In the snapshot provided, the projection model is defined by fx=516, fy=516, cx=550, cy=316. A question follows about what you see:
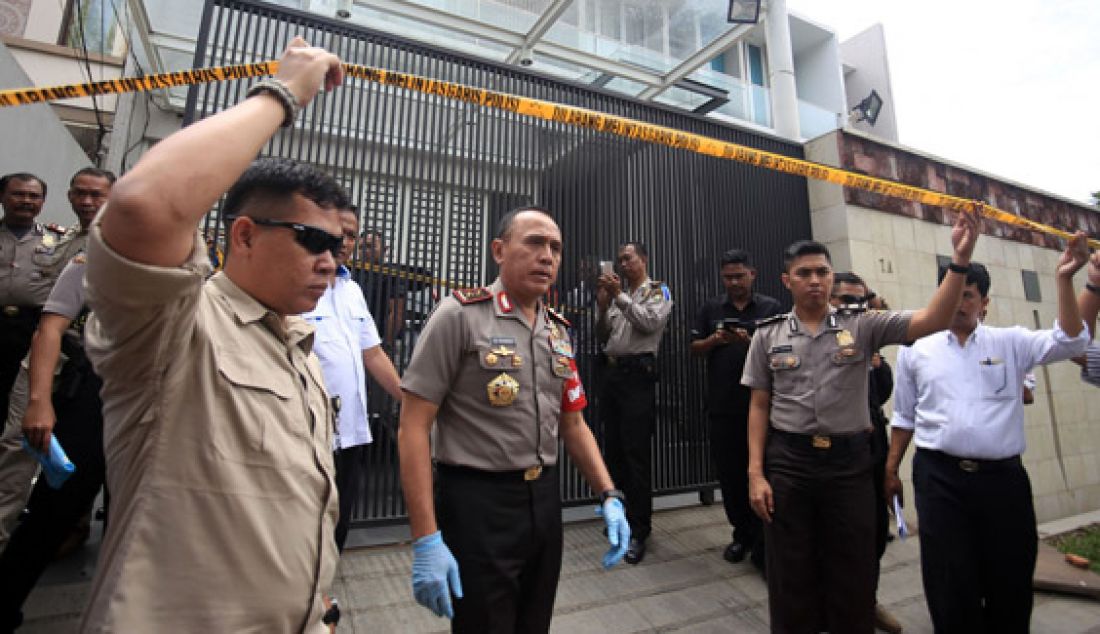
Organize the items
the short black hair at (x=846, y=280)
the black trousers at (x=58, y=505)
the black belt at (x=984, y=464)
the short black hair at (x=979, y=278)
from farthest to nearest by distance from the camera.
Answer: the short black hair at (x=846, y=280), the short black hair at (x=979, y=278), the black belt at (x=984, y=464), the black trousers at (x=58, y=505)

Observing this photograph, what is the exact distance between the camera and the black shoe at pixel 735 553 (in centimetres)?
395

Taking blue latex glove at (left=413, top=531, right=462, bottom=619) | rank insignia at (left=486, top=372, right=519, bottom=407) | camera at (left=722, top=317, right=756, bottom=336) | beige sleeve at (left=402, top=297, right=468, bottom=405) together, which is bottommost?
blue latex glove at (left=413, top=531, right=462, bottom=619)

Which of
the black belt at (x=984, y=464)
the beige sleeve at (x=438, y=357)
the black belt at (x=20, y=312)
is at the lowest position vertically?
the black belt at (x=984, y=464)

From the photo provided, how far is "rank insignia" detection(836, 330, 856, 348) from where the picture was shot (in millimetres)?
2723

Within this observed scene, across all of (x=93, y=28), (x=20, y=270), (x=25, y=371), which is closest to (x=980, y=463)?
(x=25, y=371)

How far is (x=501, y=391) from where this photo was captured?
1.81 metres

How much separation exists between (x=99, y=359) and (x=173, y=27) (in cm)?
795

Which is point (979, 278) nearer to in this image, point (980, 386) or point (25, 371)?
point (980, 386)

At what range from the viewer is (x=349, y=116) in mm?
4164

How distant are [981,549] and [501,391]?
2.80 m

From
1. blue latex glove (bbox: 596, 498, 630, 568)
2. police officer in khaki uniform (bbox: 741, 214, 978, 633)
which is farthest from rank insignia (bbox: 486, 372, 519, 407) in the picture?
police officer in khaki uniform (bbox: 741, 214, 978, 633)

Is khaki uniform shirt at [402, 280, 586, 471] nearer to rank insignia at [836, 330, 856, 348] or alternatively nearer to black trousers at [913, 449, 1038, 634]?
rank insignia at [836, 330, 856, 348]

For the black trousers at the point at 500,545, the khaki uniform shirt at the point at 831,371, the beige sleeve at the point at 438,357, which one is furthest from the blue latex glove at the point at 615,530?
the khaki uniform shirt at the point at 831,371

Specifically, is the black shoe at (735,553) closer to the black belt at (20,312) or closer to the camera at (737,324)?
the camera at (737,324)
